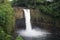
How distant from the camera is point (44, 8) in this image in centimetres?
2470

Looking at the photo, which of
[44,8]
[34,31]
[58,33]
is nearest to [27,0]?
[44,8]

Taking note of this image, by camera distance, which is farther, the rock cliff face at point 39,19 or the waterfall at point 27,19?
the waterfall at point 27,19

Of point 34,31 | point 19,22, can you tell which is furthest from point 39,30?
point 19,22

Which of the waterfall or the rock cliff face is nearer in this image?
the rock cliff face

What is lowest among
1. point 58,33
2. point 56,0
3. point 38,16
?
point 58,33

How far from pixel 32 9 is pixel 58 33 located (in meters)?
4.54

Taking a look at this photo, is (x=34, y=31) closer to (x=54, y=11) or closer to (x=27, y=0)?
(x=54, y=11)

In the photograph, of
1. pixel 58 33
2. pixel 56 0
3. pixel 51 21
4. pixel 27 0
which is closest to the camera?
pixel 58 33

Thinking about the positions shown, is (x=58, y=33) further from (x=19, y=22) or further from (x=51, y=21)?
(x=19, y=22)

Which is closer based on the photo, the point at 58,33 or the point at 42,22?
the point at 58,33

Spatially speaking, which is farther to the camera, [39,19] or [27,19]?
[27,19]

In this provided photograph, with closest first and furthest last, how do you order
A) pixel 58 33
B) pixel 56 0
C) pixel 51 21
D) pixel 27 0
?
pixel 58 33 → pixel 51 21 → pixel 56 0 → pixel 27 0

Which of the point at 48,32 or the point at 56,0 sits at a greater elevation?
the point at 56,0

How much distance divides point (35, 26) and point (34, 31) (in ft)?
2.42
